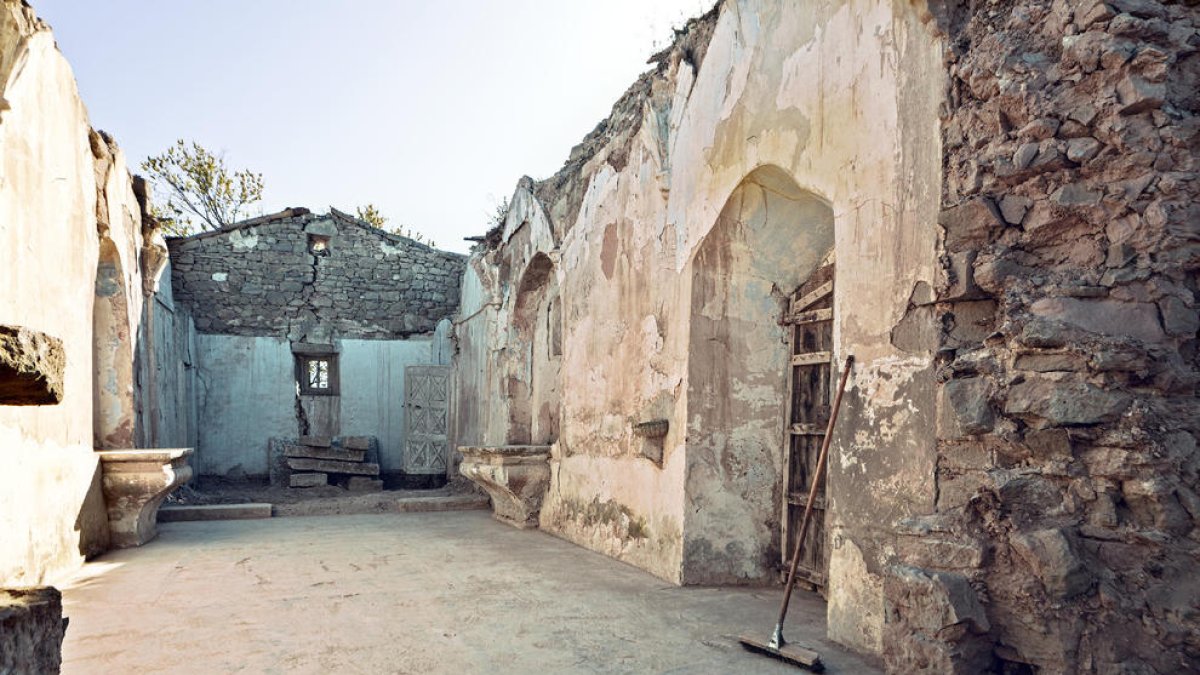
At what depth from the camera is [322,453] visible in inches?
519

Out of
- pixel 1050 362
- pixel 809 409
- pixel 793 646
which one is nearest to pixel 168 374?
pixel 809 409

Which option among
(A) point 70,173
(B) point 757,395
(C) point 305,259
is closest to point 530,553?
(B) point 757,395

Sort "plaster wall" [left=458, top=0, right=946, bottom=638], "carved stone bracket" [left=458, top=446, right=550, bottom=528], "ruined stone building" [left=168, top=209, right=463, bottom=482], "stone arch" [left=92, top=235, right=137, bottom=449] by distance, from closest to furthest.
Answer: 1. "plaster wall" [left=458, top=0, right=946, bottom=638]
2. "stone arch" [left=92, top=235, right=137, bottom=449]
3. "carved stone bracket" [left=458, top=446, right=550, bottom=528]
4. "ruined stone building" [left=168, top=209, right=463, bottom=482]

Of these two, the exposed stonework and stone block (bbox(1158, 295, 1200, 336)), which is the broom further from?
stone block (bbox(1158, 295, 1200, 336))

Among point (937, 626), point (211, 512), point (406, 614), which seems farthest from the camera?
point (211, 512)

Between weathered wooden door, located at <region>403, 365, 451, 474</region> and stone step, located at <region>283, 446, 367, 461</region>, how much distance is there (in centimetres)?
91

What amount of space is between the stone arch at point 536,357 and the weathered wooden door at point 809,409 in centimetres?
411

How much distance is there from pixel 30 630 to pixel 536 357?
829cm

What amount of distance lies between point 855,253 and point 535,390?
244 inches

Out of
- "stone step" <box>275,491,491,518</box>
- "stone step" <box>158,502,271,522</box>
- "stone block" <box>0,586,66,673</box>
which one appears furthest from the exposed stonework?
"stone step" <box>158,502,271,522</box>

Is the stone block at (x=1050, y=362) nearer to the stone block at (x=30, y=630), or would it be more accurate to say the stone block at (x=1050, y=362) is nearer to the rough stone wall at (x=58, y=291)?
the stone block at (x=30, y=630)

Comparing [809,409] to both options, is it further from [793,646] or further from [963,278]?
[963,278]

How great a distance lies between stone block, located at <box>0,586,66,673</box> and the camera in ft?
4.43

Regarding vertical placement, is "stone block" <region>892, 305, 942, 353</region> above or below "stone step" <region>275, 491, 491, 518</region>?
above
